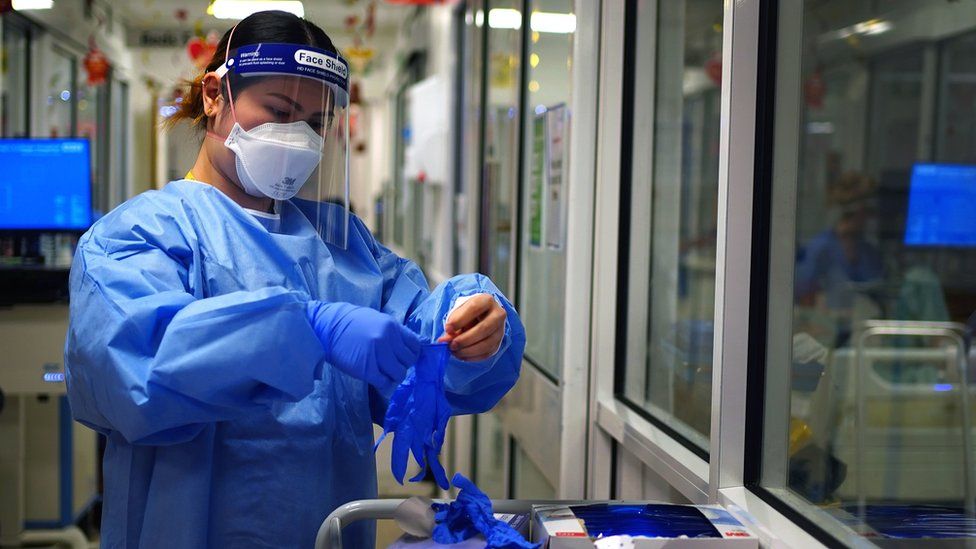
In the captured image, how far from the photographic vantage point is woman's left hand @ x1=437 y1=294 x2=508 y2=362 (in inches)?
53.7

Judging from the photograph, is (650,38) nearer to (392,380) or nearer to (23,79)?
(392,380)

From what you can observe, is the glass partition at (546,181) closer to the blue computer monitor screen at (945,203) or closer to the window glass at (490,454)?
the window glass at (490,454)

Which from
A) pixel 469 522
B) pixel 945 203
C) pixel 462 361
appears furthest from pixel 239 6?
pixel 469 522

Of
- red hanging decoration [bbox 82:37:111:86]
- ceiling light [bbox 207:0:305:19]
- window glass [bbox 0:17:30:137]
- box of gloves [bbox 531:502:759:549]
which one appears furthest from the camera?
red hanging decoration [bbox 82:37:111:86]

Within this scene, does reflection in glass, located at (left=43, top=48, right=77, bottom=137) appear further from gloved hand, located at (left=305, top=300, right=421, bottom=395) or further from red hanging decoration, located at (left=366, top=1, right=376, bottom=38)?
gloved hand, located at (left=305, top=300, right=421, bottom=395)

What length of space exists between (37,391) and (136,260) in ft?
6.74

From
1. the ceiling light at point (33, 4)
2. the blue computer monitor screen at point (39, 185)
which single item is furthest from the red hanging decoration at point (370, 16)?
the blue computer monitor screen at point (39, 185)

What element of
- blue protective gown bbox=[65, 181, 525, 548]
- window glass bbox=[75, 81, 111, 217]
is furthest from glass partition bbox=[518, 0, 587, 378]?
window glass bbox=[75, 81, 111, 217]

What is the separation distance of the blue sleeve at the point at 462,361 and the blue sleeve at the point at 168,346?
0.97 ft

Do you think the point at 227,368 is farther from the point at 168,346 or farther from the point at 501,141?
the point at 501,141

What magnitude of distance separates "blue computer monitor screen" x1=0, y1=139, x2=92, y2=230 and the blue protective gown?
A: 7.69ft

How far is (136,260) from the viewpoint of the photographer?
51.8 inches

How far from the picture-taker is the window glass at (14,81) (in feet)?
19.7

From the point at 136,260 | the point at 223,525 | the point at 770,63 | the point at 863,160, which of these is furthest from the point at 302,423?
the point at 863,160
